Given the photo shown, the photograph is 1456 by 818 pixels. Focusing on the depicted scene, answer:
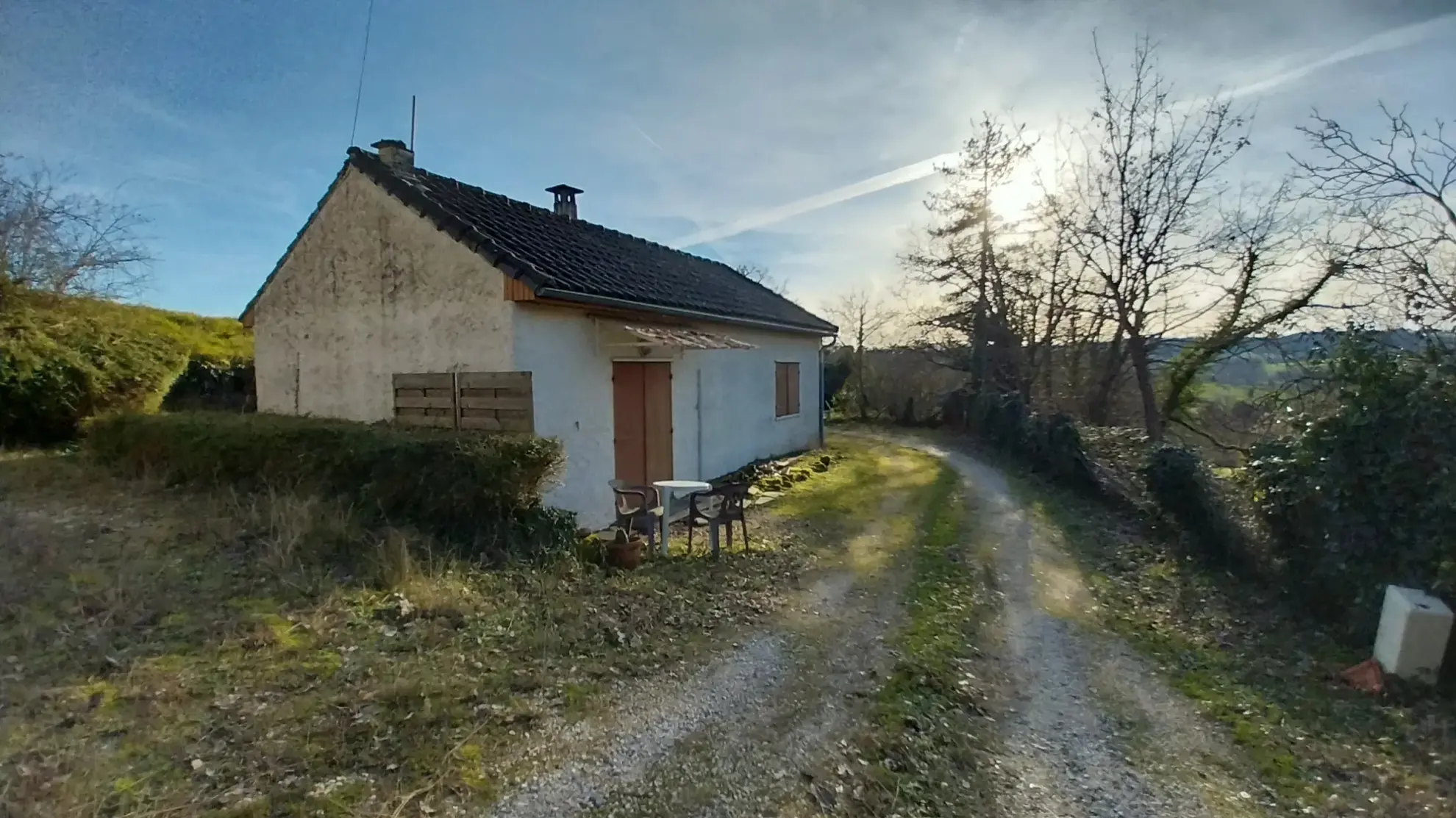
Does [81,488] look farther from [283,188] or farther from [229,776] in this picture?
[229,776]

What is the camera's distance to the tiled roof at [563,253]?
9.45 m

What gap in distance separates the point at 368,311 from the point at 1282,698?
505 inches

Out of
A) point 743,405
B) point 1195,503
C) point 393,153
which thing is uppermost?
point 393,153

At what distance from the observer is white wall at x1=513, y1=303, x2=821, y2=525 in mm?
9555

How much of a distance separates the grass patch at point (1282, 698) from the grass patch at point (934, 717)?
1768 mm

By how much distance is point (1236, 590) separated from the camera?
28.8ft

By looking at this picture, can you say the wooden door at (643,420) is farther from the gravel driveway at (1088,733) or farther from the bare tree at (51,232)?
the bare tree at (51,232)

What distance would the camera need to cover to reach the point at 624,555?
8.37 meters

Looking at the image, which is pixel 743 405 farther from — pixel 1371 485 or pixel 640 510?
pixel 1371 485

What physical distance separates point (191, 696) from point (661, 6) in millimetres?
10728

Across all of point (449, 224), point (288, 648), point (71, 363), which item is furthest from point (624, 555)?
point (71, 363)

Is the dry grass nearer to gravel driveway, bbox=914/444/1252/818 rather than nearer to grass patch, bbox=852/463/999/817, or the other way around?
grass patch, bbox=852/463/999/817

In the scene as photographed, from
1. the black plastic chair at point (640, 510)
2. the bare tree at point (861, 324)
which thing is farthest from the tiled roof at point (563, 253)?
the bare tree at point (861, 324)

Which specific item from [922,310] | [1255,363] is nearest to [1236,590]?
[1255,363]
